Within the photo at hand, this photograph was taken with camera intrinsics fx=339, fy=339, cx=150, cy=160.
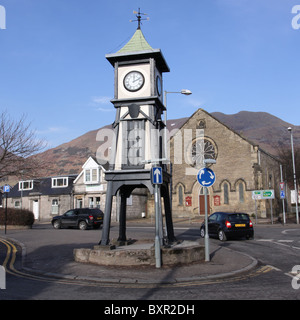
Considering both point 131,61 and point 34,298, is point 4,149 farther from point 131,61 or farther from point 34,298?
point 34,298

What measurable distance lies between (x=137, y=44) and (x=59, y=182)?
35444mm

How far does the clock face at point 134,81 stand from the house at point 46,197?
32.8 meters

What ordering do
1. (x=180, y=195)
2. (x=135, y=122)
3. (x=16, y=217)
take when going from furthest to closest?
(x=180, y=195) < (x=16, y=217) < (x=135, y=122)

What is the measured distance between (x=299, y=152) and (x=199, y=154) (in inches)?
1389

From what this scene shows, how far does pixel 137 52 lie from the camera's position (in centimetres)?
1266

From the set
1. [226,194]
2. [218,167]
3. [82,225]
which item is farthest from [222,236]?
[218,167]

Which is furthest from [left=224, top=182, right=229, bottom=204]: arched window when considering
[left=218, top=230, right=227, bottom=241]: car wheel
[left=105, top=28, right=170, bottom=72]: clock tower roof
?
[left=105, top=28, right=170, bottom=72]: clock tower roof

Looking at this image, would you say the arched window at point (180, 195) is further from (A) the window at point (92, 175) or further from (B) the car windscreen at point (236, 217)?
(B) the car windscreen at point (236, 217)

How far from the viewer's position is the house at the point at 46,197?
43781 millimetres

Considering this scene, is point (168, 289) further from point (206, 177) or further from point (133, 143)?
point (133, 143)

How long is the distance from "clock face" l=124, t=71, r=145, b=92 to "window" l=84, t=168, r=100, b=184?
99.1 feet

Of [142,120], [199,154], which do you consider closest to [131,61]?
[142,120]

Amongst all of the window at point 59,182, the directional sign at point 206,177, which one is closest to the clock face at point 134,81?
the directional sign at point 206,177

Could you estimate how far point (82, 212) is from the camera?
2795cm
